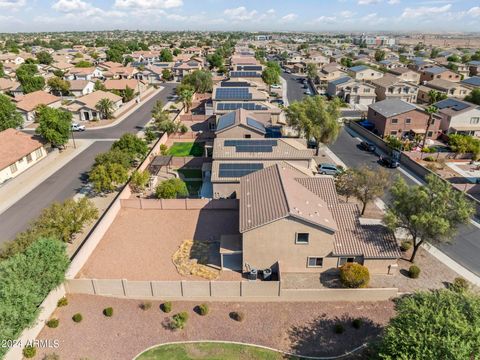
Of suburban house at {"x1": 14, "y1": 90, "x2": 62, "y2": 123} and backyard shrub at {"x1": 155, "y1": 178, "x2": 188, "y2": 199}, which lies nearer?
backyard shrub at {"x1": 155, "y1": 178, "x2": 188, "y2": 199}

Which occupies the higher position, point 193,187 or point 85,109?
point 85,109

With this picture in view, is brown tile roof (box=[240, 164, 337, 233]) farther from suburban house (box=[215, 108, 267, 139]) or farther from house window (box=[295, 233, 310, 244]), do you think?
suburban house (box=[215, 108, 267, 139])

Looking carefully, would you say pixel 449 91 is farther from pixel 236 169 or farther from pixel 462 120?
pixel 236 169

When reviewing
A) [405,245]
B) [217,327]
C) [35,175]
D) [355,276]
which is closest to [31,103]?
[35,175]

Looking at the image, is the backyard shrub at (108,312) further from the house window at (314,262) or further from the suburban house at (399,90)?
the suburban house at (399,90)

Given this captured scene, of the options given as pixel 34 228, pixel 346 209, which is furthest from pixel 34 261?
pixel 346 209

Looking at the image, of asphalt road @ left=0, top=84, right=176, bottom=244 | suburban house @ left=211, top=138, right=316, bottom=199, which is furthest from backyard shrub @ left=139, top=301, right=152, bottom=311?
asphalt road @ left=0, top=84, right=176, bottom=244
